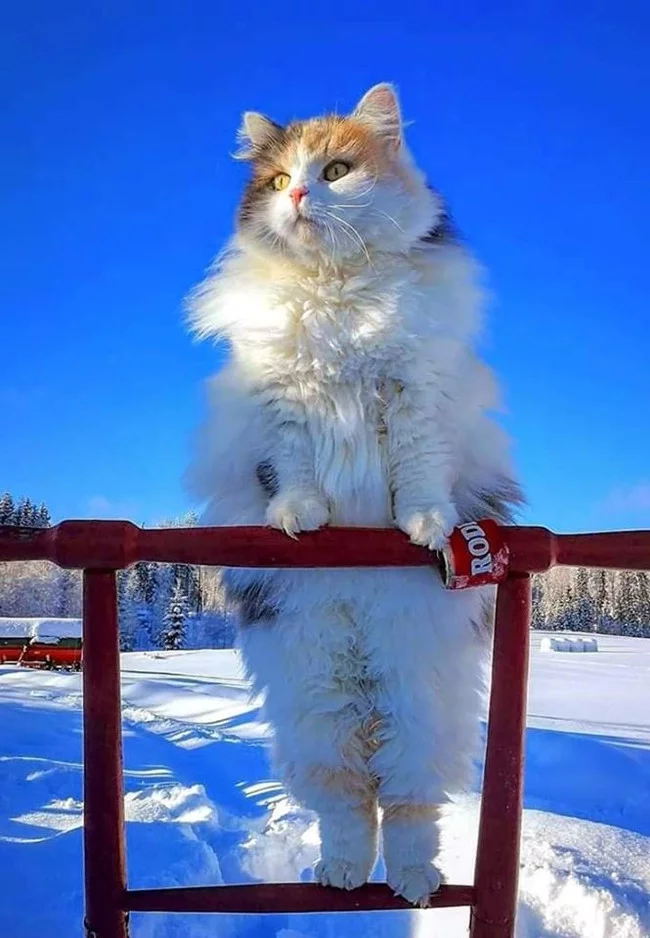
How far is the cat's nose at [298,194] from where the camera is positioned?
4.46 feet

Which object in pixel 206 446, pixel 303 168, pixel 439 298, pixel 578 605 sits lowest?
pixel 578 605

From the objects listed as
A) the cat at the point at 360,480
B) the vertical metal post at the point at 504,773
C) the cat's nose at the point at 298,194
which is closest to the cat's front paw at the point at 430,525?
the cat at the point at 360,480

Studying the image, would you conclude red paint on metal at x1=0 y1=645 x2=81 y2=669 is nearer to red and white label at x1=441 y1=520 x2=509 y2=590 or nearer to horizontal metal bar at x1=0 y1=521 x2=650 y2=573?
horizontal metal bar at x1=0 y1=521 x2=650 y2=573

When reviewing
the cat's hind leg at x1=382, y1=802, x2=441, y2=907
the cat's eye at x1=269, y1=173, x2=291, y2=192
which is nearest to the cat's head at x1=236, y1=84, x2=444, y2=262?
the cat's eye at x1=269, y1=173, x2=291, y2=192

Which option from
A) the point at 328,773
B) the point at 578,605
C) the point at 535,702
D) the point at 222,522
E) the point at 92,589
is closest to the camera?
the point at 92,589

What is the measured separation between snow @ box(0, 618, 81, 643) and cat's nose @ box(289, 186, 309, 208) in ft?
32.5

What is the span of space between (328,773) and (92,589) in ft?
1.60

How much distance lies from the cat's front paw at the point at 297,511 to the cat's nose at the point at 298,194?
1.85 ft

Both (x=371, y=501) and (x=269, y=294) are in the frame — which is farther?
(x=269, y=294)

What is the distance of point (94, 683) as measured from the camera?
3.44ft

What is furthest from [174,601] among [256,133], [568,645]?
[256,133]

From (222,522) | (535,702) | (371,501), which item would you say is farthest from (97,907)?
(535,702)

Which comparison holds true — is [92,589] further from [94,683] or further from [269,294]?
[269,294]

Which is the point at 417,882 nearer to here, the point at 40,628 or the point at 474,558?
the point at 474,558
